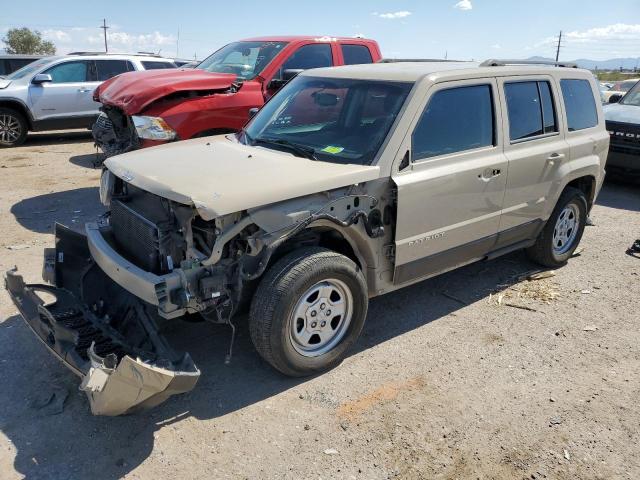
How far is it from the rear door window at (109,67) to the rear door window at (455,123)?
404 inches

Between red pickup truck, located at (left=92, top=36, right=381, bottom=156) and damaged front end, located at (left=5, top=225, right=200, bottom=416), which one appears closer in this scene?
damaged front end, located at (left=5, top=225, right=200, bottom=416)

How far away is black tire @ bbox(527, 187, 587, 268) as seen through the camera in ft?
17.9

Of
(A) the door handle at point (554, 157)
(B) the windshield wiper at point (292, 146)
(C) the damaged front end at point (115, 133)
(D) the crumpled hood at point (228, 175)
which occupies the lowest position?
(C) the damaged front end at point (115, 133)

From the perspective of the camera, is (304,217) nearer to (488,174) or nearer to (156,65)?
(488,174)

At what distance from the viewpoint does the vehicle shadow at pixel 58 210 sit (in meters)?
6.67

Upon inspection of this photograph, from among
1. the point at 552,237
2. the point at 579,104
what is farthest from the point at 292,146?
the point at 579,104

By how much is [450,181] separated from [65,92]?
412 inches

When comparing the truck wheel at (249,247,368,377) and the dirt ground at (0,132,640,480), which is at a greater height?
the truck wheel at (249,247,368,377)

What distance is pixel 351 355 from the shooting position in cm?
411

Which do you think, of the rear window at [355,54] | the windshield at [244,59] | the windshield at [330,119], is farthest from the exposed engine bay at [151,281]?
the rear window at [355,54]

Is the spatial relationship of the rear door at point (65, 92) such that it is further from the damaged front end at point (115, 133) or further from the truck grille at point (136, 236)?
the truck grille at point (136, 236)

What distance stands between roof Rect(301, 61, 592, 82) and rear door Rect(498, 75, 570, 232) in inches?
3.8

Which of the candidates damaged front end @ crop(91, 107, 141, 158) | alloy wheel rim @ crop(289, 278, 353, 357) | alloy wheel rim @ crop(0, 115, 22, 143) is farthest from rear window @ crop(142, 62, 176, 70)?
alloy wheel rim @ crop(289, 278, 353, 357)

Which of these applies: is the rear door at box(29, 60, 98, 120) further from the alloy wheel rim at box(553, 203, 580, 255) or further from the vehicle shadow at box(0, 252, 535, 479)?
the alloy wheel rim at box(553, 203, 580, 255)
